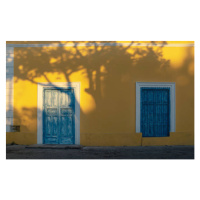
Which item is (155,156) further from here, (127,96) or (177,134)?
(127,96)

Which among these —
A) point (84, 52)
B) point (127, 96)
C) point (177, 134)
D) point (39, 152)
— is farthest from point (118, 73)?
point (39, 152)

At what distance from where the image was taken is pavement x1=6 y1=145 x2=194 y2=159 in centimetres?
726

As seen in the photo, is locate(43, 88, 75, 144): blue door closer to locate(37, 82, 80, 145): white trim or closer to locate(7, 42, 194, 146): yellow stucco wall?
locate(37, 82, 80, 145): white trim

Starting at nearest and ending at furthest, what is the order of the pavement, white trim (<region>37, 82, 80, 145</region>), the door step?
the pavement, the door step, white trim (<region>37, 82, 80, 145</region>)

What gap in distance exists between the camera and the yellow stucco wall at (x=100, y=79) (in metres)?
8.47

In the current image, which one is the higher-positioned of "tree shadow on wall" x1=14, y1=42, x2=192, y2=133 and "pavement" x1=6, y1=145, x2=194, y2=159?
"tree shadow on wall" x1=14, y1=42, x2=192, y2=133

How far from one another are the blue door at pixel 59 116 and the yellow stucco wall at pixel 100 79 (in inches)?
13.8

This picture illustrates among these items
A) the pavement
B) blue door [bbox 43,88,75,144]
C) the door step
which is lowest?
the pavement

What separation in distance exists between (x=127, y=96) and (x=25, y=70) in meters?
3.58

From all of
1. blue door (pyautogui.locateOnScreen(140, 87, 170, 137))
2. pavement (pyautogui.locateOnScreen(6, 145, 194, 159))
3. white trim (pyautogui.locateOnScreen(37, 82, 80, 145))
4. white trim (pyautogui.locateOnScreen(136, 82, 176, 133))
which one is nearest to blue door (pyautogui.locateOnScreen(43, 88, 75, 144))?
white trim (pyautogui.locateOnScreen(37, 82, 80, 145))

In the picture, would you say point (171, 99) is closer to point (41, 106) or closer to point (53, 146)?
point (53, 146)

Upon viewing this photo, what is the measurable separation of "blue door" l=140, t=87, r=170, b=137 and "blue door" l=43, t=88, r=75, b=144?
2.43 metres

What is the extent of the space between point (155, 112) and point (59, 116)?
10.8ft

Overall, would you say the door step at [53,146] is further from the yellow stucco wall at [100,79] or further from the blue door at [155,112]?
the blue door at [155,112]
